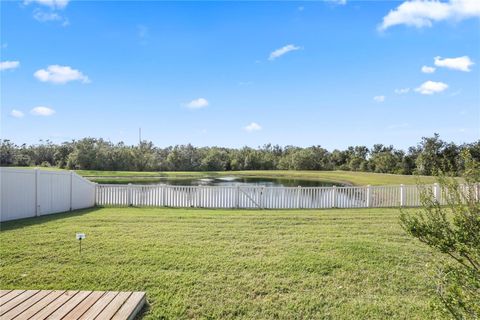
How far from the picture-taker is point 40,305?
2.85m

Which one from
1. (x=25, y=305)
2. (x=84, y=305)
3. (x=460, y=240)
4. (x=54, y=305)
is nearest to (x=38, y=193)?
(x=25, y=305)

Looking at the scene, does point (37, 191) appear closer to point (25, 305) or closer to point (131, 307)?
point (25, 305)

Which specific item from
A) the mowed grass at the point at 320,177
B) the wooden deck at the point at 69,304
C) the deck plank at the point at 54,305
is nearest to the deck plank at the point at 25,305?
the wooden deck at the point at 69,304

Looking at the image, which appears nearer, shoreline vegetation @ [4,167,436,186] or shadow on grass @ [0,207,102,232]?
shadow on grass @ [0,207,102,232]

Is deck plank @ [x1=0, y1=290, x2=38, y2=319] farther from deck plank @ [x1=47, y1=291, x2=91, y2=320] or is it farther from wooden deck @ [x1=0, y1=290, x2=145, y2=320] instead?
deck plank @ [x1=47, y1=291, x2=91, y2=320]

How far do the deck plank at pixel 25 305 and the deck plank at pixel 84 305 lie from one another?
1.51 ft

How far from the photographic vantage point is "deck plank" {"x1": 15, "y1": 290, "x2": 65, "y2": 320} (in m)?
2.64

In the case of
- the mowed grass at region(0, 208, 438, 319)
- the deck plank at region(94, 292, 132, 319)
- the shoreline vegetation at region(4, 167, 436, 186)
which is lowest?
the shoreline vegetation at region(4, 167, 436, 186)

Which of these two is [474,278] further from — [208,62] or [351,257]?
[208,62]

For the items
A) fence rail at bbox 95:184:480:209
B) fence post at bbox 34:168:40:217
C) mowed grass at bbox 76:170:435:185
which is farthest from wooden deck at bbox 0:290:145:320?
mowed grass at bbox 76:170:435:185

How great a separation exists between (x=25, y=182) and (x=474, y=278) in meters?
8.81

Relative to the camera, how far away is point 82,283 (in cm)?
357

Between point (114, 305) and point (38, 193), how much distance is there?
6.43 m

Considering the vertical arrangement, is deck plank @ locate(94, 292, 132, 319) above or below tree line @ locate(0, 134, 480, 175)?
below
